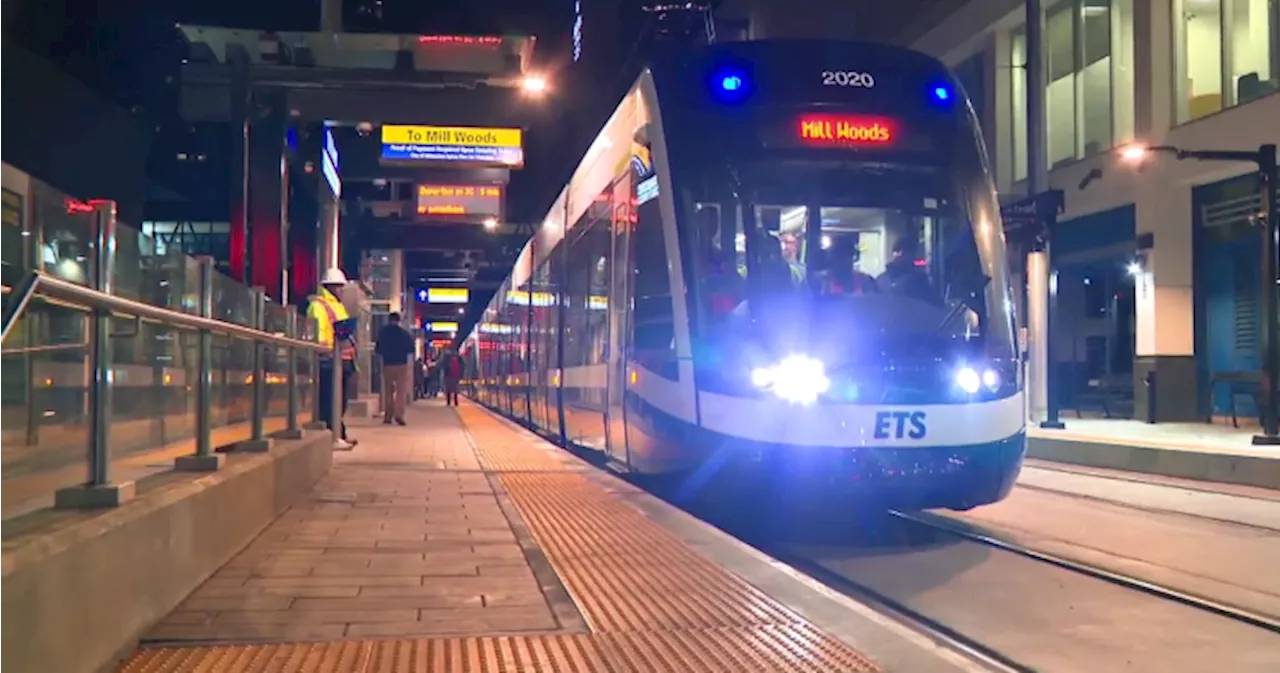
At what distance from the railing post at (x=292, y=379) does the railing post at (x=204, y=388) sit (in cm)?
301

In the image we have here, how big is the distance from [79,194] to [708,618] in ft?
84.0

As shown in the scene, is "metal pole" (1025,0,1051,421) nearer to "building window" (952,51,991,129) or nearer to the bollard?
the bollard

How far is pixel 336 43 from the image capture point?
19.1 m

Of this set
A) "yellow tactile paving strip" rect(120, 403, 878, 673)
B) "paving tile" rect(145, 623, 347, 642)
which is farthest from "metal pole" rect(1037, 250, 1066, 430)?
"paving tile" rect(145, 623, 347, 642)

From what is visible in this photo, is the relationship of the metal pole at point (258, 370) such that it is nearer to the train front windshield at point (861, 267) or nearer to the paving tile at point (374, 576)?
the paving tile at point (374, 576)

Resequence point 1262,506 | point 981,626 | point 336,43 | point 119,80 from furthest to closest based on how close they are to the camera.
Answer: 1. point 119,80
2. point 336,43
3. point 1262,506
4. point 981,626

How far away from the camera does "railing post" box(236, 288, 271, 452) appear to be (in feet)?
26.2

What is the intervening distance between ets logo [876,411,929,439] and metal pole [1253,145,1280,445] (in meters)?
8.80

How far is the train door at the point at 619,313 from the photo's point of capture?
32.8 ft

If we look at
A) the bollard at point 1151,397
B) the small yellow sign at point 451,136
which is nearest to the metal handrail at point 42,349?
the bollard at point 1151,397

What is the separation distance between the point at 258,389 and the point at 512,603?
3.68 metres

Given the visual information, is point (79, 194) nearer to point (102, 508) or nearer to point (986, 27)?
point (986, 27)

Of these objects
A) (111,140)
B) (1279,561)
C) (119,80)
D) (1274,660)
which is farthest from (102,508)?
(111,140)

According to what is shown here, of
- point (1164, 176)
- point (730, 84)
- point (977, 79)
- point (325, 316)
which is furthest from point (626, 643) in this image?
point (977, 79)
